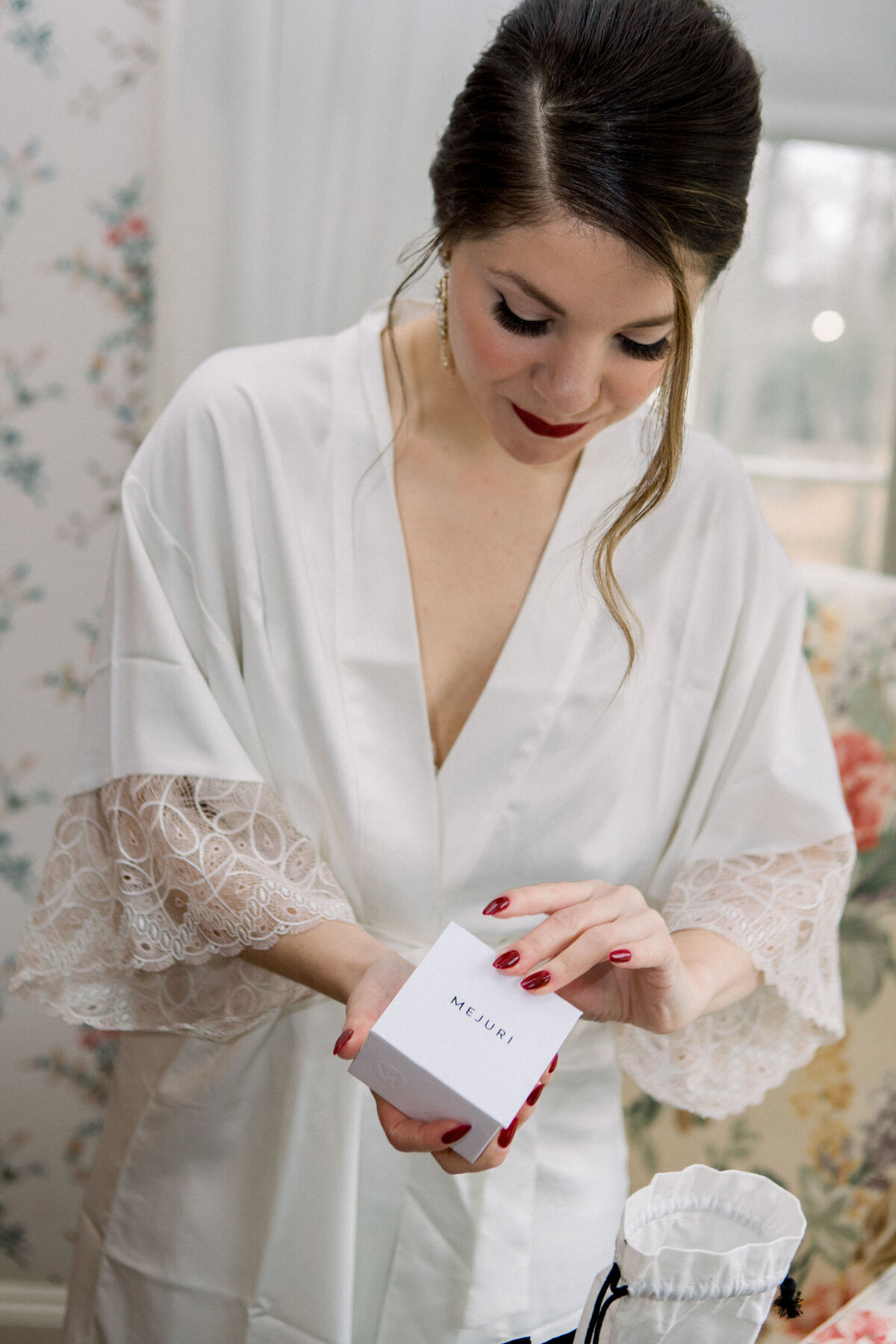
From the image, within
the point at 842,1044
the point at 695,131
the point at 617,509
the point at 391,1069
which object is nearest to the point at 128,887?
the point at 391,1069

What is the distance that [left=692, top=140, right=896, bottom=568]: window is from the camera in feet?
5.73

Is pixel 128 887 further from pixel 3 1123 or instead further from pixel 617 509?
pixel 3 1123

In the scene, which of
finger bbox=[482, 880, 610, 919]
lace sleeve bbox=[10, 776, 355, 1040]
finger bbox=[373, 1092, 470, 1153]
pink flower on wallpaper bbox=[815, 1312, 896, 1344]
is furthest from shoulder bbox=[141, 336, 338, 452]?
pink flower on wallpaper bbox=[815, 1312, 896, 1344]

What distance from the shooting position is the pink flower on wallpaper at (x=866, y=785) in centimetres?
130

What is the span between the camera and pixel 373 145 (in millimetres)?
1360

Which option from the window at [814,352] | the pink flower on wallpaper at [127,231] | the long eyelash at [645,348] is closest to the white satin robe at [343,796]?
the long eyelash at [645,348]

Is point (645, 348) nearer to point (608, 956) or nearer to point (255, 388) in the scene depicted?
point (255, 388)

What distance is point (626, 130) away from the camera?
2.60 feet

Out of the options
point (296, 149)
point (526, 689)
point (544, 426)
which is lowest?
point (526, 689)

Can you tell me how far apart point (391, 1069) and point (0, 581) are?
3.80ft

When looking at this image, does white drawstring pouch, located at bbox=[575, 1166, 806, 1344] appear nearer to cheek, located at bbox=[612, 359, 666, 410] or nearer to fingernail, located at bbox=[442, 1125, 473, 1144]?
fingernail, located at bbox=[442, 1125, 473, 1144]

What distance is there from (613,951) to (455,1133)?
0.18 metres

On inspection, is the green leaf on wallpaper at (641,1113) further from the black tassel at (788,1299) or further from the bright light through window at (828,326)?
the bright light through window at (828,326)

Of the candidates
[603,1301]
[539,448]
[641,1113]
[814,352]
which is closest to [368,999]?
[603,1301]
